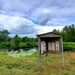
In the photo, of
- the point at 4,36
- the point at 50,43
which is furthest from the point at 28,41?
the point at 50,43

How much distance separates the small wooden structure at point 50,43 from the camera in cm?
697

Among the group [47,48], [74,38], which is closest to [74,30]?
[74,38]

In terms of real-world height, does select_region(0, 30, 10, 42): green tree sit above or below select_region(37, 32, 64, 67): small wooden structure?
above

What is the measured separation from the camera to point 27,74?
596cm

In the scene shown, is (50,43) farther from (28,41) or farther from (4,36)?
(4,36)

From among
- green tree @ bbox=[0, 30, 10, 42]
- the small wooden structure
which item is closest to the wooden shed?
the small wooden structure

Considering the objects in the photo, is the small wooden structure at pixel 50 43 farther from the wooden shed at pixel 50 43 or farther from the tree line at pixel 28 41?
the tree line at pixel 28 41

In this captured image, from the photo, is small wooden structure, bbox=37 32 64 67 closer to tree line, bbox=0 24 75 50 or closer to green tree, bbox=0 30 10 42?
tree line, bbox=0 24 75 50

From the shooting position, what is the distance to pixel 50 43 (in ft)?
25.3

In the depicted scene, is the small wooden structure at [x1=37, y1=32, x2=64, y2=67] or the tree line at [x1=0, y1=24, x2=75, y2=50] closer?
the small wooden structure at [x1=37, y1=32, x2=64, y2=67]

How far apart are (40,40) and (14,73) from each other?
183 cm

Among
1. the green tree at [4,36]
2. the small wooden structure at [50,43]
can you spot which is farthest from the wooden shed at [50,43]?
the green tree at [4,36]

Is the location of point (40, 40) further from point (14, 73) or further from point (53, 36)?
point (14, 73)

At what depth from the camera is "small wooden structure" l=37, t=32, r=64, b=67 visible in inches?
274
